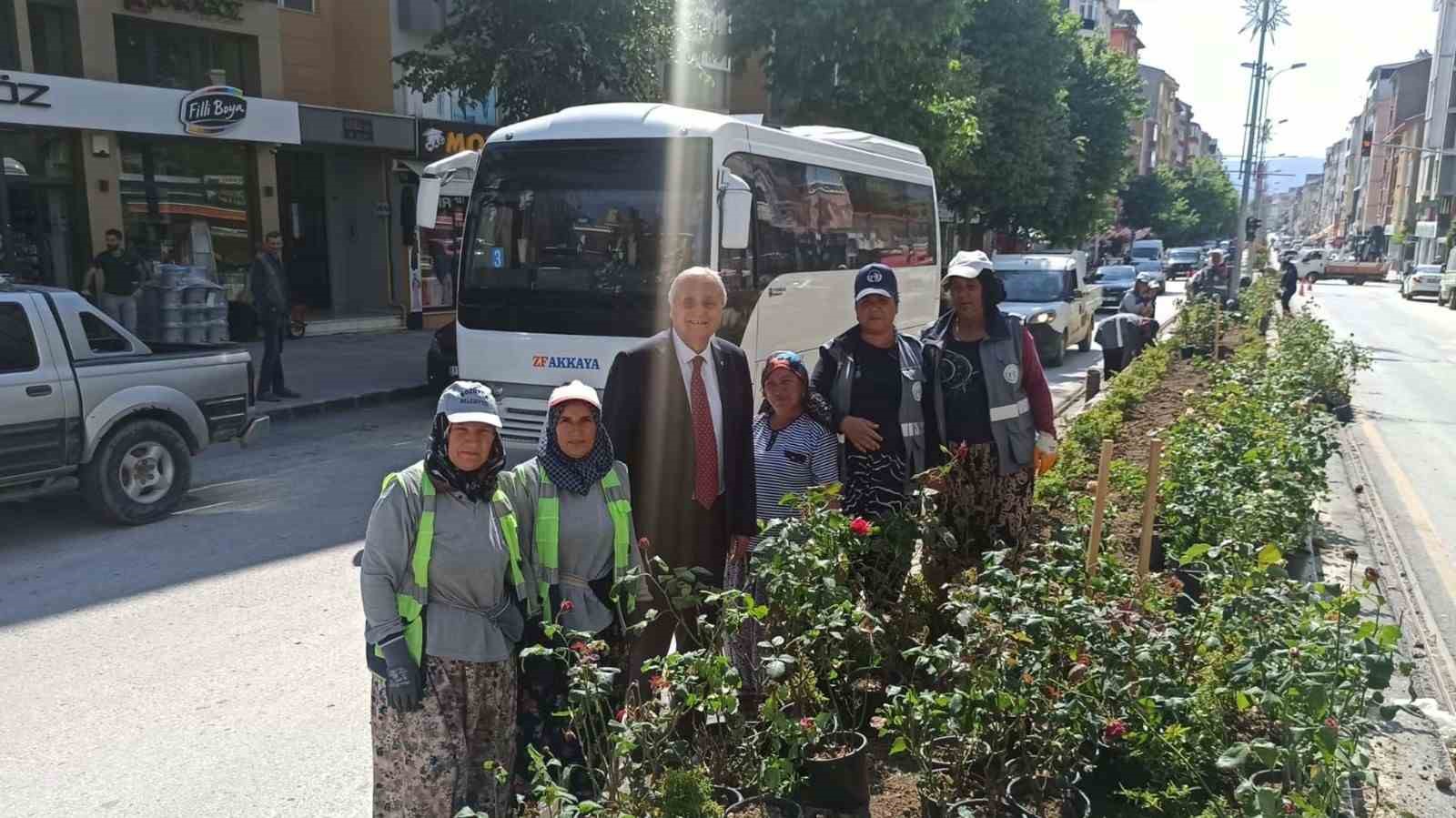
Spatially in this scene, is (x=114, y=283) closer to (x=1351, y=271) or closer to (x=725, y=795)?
(x=725, y=795)

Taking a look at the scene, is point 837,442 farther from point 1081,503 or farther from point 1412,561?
point 1412,561

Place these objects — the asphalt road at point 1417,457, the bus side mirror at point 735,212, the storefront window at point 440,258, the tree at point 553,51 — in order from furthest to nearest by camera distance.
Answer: the storefront window at point 440,258 → the tree at point 553,51 → the bus side mirror at point 735,212 → the asphalt road at point 1417,457

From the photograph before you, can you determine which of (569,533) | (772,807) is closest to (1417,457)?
(772,807)

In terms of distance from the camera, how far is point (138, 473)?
761 cm

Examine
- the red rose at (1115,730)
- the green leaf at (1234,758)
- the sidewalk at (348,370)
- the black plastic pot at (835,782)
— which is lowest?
the sidewalk at (348,370)

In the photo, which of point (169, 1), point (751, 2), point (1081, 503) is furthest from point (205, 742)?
point (751, 2)

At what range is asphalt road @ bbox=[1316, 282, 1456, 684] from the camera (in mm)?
6758

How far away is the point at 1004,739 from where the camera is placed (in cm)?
302

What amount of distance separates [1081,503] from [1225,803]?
2.40 meters

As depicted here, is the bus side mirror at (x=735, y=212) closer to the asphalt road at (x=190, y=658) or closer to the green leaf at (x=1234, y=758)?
the asphalt road at (x=190, y=658)

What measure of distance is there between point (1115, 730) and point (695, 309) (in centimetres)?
185

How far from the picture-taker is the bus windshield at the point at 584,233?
340 inches

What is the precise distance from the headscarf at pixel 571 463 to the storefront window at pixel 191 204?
15.4 meters

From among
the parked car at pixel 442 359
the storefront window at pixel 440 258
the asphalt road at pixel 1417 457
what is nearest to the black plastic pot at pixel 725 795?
the asphalt road at pixel 1417 457
